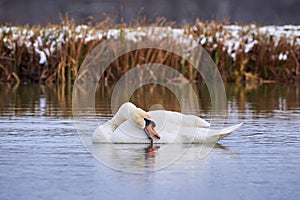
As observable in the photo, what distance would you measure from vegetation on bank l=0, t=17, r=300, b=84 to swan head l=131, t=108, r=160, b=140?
12.3m

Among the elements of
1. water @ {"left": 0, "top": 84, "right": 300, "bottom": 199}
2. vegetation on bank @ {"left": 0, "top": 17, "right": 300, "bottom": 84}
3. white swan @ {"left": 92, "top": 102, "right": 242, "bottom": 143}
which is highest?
vegetation on bank @ {"left": 0, "top": 17, "right": 300, "bottom": 84}

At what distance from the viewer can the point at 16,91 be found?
1672 cm

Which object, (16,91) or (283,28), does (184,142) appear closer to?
(16,91)

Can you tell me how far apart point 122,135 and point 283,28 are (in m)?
16.6

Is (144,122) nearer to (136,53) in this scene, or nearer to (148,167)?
(148,167)

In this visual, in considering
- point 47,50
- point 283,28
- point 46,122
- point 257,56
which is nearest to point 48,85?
point 47,50

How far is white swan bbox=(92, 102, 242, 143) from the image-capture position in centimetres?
790

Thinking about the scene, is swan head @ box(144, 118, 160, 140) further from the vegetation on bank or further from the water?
the vegetation on bank

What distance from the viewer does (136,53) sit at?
20.7 metres

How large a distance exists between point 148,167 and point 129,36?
46.5 feet

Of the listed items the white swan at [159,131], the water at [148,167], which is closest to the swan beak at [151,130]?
the white swan at [159,131]

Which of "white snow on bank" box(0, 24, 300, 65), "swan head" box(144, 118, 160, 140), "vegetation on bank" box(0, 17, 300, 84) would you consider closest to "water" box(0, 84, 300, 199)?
"swan head" box(144, 118, 160, 140)

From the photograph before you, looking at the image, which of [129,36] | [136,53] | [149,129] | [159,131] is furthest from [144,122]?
[129,36]

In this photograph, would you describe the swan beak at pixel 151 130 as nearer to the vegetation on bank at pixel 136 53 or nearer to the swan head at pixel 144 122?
the swan head at pixel 144 122
